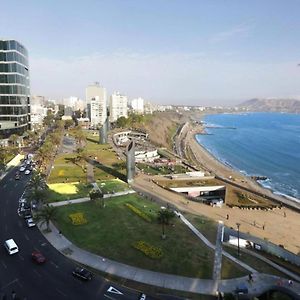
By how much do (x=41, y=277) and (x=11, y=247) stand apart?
841cm

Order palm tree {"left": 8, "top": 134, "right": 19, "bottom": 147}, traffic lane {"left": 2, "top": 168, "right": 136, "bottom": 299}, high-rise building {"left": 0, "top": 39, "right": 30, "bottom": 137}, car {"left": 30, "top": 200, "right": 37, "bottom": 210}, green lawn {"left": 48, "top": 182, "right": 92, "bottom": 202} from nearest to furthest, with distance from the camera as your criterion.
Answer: traffic lane {"left": 2, "top": 168, "right": 136, "bottom": 299} < car {"left": 30, "top": 200, "right": 37, "bottom": 210} < green lawn {"left": 48, "top": 182, "right": 92, "bottom": 202} < palm tree {"left": 8, "top": 134, "right": 19, "bottom": 147} < high-rise building {"left": 0, "top": 39, "right": 30, "bottom": 137}

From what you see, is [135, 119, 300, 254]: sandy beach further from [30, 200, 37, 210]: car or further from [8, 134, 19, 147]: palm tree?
[8, 134, 19, 147]: palm tree

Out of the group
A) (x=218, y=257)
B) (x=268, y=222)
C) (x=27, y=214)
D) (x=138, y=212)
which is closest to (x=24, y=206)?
(x=27, y=214)

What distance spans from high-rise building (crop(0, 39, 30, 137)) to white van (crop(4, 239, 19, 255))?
9726 cm

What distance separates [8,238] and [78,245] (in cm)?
1111

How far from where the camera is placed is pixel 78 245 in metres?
50.7

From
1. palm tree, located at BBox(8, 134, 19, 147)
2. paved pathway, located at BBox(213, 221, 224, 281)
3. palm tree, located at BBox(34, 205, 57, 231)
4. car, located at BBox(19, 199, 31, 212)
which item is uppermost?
palm tree, located at BBox(8, 134, 19, 147)

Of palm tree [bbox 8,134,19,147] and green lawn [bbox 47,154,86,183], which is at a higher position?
palm tree [bbox 8,134,19,147]

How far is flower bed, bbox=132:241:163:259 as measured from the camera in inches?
1852

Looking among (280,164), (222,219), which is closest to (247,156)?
(280,164)

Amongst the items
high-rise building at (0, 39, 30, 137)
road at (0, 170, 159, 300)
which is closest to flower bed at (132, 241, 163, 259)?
road at (0, 170, 159, 300)

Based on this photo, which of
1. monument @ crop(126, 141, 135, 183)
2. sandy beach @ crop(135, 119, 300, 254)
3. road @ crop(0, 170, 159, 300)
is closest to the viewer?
road @ crop(0, 170, 159, 300)

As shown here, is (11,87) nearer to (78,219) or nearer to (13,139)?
(13,139)

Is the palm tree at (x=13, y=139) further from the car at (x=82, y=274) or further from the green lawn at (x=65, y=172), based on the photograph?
the car at (x=82, y=274)
